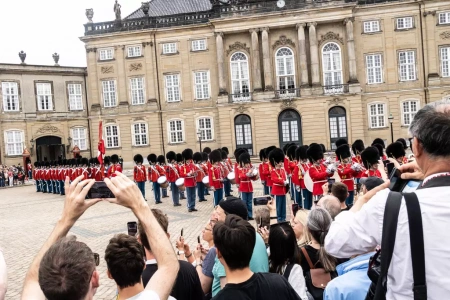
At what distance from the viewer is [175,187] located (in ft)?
57.4

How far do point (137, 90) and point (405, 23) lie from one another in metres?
21.8

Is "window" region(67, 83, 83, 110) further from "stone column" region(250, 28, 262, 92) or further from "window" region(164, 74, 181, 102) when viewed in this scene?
"stone column" region(250, 28, 262, 92)

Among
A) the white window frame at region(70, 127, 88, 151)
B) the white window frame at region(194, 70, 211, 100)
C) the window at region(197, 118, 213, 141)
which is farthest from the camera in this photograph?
the white window frame at region(70, 127, 88, 151)

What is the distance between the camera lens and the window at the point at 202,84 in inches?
1455

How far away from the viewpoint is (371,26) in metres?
34.4

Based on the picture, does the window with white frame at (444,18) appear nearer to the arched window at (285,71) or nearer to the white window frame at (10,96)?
the arched window at (285,71)

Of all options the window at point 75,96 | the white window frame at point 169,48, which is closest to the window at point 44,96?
the window at point 75,96

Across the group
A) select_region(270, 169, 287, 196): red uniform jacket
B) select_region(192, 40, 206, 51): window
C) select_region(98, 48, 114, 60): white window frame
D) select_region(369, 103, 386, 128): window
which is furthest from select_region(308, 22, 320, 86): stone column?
select_region(270, 169, 287, 196): red uniform jacket

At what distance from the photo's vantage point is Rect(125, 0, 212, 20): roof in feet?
134

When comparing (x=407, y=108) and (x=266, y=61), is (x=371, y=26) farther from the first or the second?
(x=266, y=61)

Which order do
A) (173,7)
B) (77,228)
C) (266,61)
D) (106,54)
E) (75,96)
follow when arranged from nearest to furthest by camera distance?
(77,228) < (266,61) < (106,54) < (75,96) < (173,7)

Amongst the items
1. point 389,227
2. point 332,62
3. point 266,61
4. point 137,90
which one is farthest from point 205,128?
point 389,227

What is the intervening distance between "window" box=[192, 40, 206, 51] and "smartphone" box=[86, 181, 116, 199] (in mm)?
35026

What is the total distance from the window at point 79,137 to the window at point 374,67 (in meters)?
24.8
